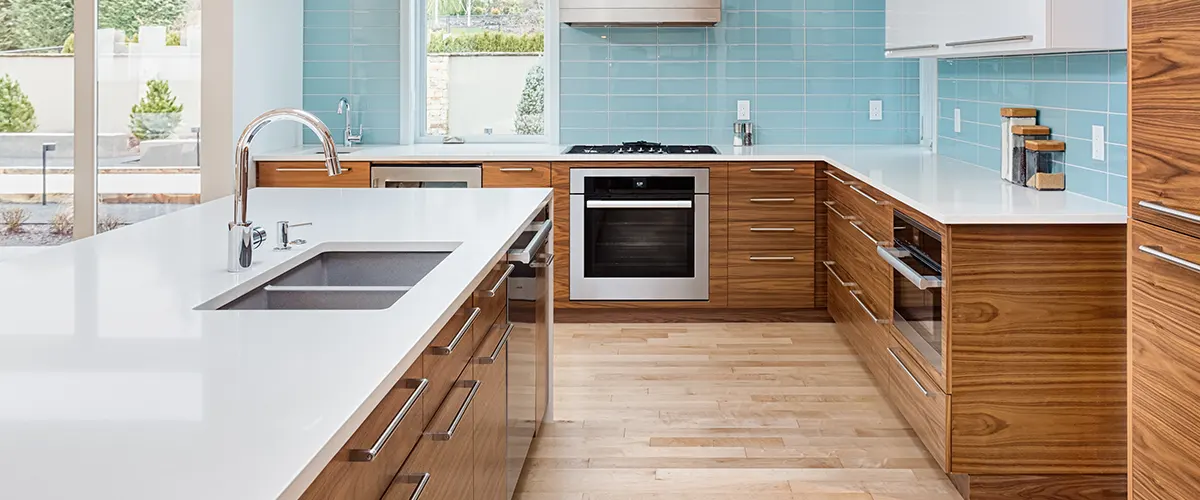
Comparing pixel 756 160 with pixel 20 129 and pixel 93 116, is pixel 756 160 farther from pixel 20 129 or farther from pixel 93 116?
pixel 20 129

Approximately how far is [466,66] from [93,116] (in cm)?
196

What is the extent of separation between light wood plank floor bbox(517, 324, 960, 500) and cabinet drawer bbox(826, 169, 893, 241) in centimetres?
61

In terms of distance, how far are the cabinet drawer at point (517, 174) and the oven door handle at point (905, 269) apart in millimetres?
1963

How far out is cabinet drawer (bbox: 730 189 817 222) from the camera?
5148 millimetres

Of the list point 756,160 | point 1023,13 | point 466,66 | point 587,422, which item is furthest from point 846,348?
point 466,66

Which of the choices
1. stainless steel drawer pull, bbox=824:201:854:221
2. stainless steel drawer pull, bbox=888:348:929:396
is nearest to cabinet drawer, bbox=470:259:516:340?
stainless steel drawer pull, bbox=888:348:929:396

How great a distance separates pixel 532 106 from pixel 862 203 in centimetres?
242

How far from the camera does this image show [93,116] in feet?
15.9

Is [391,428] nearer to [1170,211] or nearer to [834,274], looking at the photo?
[1170,211]

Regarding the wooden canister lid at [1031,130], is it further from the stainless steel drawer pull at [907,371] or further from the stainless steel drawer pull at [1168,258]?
the stainless steel drawer pull at [1168,258]

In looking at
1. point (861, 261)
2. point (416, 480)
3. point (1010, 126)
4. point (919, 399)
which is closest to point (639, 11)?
point (861, 261)

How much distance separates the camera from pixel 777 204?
203 inches

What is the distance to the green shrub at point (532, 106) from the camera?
5.98m

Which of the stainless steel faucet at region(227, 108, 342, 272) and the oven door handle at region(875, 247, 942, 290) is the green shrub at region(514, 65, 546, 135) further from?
the stainless steel faucet at region(227, 108, 342, 272)
